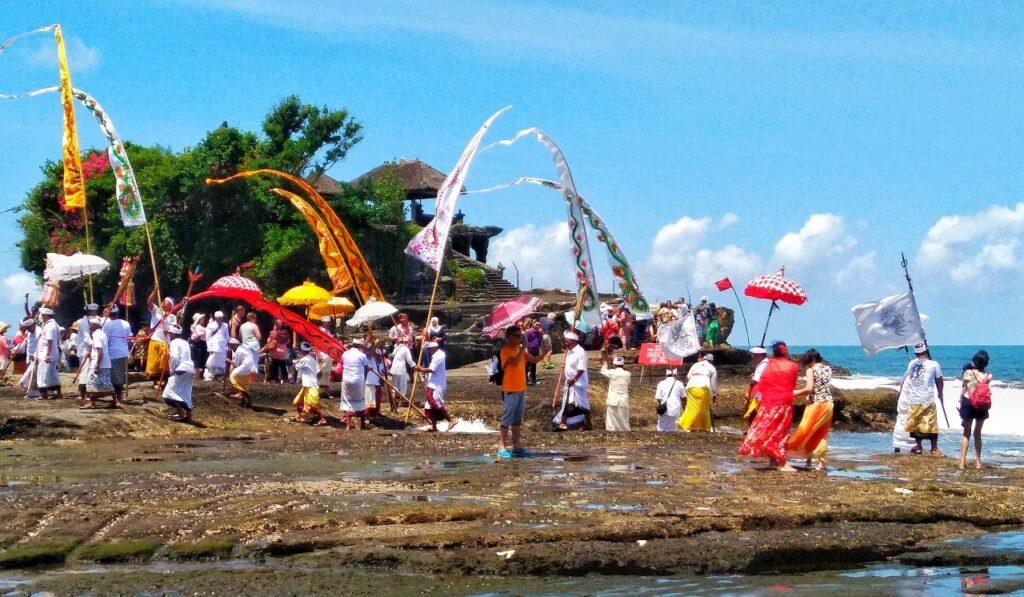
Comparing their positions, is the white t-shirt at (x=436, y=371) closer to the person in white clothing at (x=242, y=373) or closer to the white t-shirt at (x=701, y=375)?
the person in white clothing at (x=242, y=373)

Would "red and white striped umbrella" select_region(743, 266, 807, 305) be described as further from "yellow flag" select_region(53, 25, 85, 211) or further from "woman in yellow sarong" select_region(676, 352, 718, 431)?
"yellow flag" select_region(53, 25, 85, 211)

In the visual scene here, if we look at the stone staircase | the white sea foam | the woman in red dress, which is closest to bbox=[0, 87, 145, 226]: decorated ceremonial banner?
the white sea foam

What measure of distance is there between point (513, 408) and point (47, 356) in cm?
885

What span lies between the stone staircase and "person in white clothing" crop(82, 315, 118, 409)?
82.7 feet

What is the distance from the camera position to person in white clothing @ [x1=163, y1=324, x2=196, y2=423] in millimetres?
17469

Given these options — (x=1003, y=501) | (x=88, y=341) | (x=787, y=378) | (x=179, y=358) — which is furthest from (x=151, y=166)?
(x=1003, y=501)

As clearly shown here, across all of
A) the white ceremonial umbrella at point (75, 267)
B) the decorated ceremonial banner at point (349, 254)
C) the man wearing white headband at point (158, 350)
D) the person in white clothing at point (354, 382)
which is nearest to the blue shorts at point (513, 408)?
the person in white clothing at point (354, 382)

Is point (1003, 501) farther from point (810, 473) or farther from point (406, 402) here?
point (406, 402)

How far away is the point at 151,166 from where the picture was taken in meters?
39.2

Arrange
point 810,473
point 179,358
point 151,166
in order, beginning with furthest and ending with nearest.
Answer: point 151,166 → point 179,358 → point 810,473

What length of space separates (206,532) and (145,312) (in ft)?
109

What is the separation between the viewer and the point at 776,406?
13227 mm

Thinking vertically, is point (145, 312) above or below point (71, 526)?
above

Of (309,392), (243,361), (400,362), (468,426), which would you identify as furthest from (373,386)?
(468,426)
